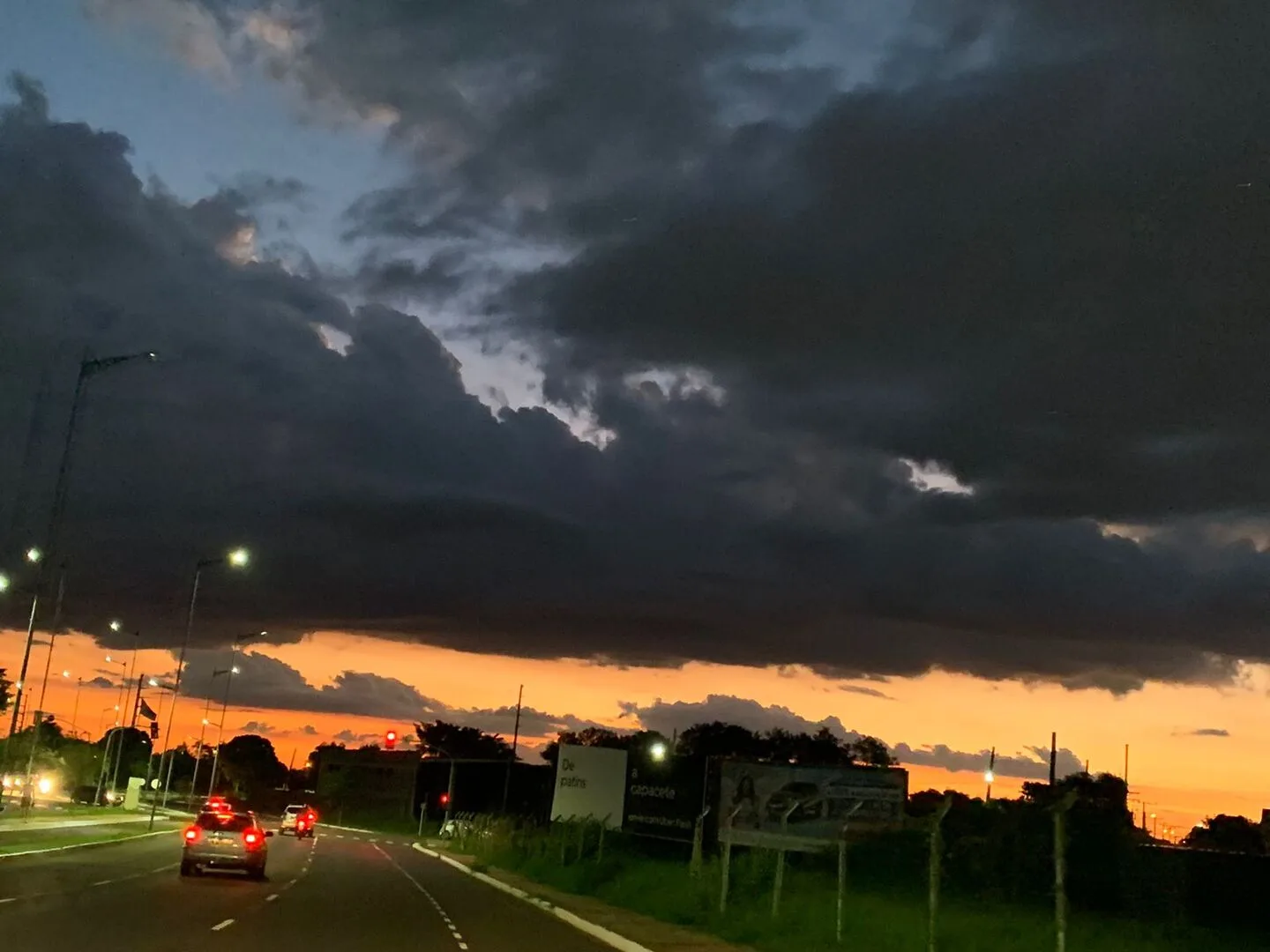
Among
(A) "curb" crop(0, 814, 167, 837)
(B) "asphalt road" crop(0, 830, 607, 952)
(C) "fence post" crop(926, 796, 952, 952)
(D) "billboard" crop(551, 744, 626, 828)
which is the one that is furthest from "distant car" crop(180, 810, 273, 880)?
(C) "fence post" crop(926, 796, 952, 952)

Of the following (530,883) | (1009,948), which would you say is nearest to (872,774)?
(530,883)

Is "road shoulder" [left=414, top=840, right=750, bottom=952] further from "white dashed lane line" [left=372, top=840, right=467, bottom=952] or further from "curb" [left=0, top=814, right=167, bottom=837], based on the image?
"curb" [left=0, top=814, right=167, bottom=837]

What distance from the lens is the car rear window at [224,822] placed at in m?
32.5

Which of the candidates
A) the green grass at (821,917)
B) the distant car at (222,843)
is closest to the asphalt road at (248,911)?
the distant car at (222,843)

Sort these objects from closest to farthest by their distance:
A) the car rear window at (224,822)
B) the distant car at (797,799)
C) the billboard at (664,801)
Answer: the car rear window at (224,822) → the distant car at (797,799) → the billboard at (664,801)

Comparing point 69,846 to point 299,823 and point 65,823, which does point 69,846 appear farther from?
point 299,823

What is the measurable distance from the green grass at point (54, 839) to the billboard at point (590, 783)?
16434mm

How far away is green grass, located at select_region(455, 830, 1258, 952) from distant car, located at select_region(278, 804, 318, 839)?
134ft

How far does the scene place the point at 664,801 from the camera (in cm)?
5072

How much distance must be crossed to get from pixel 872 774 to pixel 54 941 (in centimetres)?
3540

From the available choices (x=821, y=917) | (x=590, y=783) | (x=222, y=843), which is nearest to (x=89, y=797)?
(x=590, y=783)

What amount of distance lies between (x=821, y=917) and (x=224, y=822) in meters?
16.9

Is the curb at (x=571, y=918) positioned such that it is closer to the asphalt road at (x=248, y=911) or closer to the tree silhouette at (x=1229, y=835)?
the asphalt road at (x=248, y=911)

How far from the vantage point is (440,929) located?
76.8 feet
